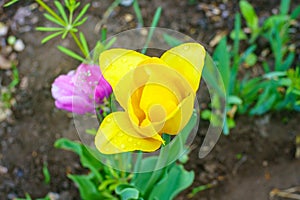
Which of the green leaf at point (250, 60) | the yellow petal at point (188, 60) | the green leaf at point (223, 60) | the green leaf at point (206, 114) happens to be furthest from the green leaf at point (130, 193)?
the green leaf at point (250, 60)

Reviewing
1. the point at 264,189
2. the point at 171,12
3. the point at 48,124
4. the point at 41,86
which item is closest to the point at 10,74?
the point at 41,86

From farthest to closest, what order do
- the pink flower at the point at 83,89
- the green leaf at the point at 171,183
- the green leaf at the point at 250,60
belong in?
the green leaf at the point at 250,60 < the green leaf at the point at 171,183 < the pink flower at the point at 83,89

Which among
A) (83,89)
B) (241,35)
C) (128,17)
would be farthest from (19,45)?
(83,89)

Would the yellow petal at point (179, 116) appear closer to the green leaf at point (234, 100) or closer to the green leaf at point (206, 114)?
the green leaf at point (234, 100)

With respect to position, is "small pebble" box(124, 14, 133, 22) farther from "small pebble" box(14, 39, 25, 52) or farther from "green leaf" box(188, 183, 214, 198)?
"green leaf" box(188, 183, 214, 198)

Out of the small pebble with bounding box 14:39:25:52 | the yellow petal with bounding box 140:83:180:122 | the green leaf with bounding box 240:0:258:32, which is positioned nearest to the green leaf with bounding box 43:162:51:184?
the small pebble with bounding box 14:39:25:52
